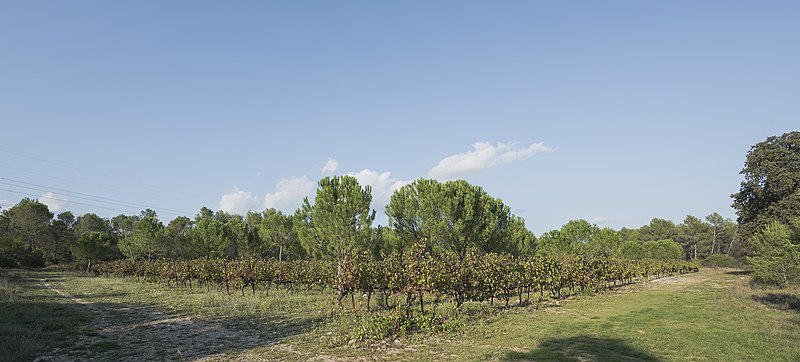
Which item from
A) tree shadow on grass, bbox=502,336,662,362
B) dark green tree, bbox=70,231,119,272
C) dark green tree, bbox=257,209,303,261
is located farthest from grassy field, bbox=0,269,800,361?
A: dark green tree, bbox=70,231,119,272

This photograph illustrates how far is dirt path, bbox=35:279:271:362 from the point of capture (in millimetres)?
10797

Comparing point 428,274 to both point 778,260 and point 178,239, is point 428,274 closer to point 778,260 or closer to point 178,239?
point 778,260

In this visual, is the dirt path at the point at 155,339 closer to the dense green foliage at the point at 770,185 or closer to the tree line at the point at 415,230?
the tree line at the point at 415,230

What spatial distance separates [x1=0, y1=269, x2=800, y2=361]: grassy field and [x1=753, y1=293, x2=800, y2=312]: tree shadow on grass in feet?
0.16

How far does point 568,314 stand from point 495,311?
10.6 feet

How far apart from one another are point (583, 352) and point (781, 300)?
1713 cm

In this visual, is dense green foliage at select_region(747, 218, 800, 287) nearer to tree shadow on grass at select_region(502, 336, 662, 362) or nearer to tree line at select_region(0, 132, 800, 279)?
tree line at select_region(0, 132, 800, 279)

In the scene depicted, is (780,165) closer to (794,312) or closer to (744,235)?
(744,235)

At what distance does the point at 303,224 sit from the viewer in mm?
27547

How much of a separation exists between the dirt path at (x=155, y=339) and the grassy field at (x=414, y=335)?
35mm

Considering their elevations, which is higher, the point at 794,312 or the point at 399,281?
the point at 399,281

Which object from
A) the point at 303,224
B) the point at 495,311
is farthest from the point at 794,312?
the point at 303,224

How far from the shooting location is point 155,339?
12.8 meters

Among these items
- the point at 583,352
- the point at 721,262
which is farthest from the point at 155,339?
the point at 721,262
